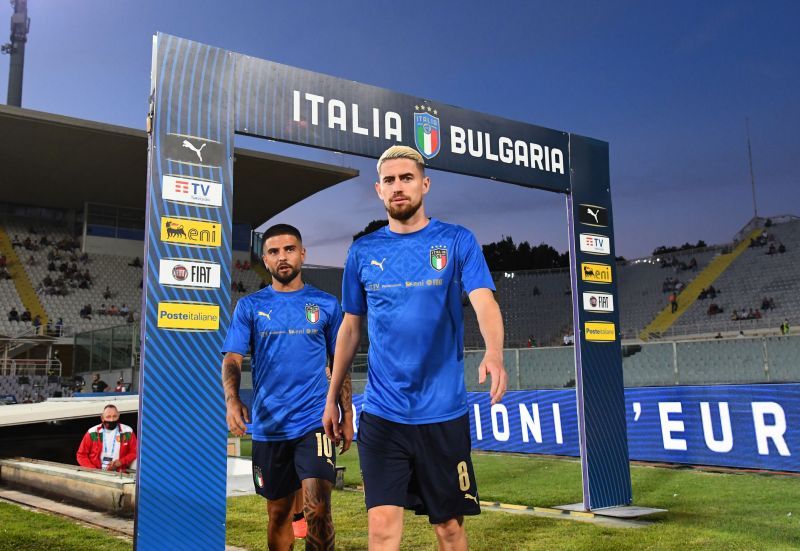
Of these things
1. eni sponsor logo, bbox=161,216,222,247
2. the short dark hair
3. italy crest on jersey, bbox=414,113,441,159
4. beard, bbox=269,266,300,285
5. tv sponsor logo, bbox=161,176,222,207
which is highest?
italy crest on jersey, bbox=414,113,441,159

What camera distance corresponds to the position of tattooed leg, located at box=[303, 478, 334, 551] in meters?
4.74

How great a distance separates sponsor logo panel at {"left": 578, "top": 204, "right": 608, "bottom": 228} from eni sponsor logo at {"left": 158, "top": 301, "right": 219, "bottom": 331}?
14.6 feet

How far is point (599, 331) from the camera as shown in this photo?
838cm

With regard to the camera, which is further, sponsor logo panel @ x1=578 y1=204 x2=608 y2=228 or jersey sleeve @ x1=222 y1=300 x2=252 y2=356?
sponsor logo panel @ x1=578 y1=204 x2=608 y2=228

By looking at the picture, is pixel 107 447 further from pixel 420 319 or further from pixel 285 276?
pixel 420 319

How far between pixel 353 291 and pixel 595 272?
531 cm

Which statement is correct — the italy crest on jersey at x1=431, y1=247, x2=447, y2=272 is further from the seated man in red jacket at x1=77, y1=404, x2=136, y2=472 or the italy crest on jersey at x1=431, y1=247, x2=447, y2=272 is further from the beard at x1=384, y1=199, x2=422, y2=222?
the seated man in red jacket at x1=77, y1=404, x2=136, y2=472

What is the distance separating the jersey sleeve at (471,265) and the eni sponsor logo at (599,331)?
496 centimetres

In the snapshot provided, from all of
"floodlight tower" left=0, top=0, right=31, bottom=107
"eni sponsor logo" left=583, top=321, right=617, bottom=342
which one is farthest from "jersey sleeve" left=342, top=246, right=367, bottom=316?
"floodlight tower" left=0, top=0, right=31, bottom=107

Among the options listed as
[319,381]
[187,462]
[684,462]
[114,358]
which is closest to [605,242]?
[684,462]

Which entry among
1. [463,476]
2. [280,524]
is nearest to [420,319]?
[463,476]

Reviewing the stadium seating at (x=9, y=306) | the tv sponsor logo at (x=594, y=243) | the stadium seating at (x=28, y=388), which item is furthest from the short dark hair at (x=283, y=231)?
the stadium seating at (x=9, y=306)

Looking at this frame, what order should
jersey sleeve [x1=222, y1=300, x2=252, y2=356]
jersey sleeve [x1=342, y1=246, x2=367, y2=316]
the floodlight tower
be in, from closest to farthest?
jersey sleeve [x1=342, y1=246, x2=367, y2=316] < jersey sleeve [x1=222, y1=300, x2=252, y2=356] < the floodlight tower

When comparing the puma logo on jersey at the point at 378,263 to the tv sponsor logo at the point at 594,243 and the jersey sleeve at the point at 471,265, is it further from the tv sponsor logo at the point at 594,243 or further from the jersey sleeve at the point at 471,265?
the tv sponsor logo at the point at 594,243
